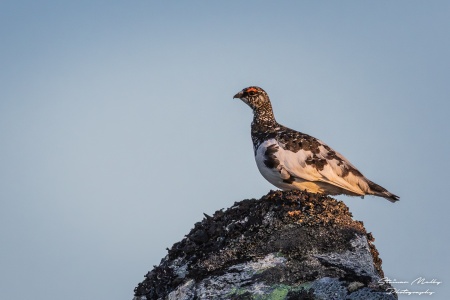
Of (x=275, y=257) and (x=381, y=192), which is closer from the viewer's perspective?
(x=275, y=257)

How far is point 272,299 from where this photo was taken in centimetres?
790

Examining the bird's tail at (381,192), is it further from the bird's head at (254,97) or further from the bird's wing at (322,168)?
the bird's head at (254,97)

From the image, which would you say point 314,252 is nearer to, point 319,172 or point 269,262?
point 269,262

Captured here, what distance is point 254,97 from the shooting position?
16672mm

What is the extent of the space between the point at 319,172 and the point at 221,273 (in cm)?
566

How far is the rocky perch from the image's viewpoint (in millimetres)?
8047

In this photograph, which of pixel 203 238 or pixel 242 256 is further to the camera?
pixel 203 238

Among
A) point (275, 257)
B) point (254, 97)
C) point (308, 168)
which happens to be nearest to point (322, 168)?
point (308, 168)

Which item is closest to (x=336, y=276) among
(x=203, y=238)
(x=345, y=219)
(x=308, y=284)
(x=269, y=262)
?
(x=308, y=284)

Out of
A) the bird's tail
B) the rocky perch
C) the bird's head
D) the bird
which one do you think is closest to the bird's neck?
the bird's head

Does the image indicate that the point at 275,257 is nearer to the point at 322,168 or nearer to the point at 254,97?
the point at 322,168

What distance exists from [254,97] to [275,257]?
8.29 meters

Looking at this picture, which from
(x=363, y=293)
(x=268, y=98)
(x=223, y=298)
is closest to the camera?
(x=363, y=293)

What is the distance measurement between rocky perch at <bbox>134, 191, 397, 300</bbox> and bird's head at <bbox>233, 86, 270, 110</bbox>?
6.18 m
